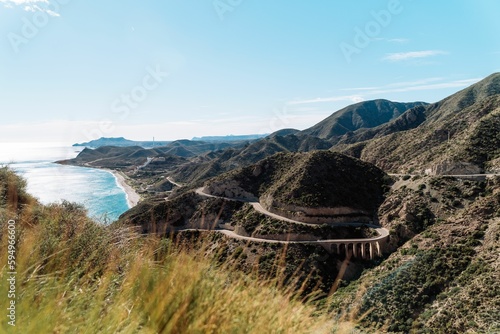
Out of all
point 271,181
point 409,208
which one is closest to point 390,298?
point 409,208

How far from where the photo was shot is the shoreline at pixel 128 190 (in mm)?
110137

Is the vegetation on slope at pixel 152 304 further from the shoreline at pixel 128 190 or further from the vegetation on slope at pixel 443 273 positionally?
the shoreline at pixel 128 190

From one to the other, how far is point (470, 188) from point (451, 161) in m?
6.55

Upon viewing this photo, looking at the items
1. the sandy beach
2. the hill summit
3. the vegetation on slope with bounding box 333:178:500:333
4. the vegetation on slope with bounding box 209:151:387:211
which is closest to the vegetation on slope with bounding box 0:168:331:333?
the vegetation on slope with bounding box 333:178:500:333

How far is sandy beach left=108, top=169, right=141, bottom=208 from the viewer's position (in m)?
111

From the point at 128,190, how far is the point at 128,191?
2.02 m

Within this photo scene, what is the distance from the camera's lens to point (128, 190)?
13288 centimetres

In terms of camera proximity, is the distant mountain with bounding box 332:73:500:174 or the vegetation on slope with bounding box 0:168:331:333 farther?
the distant mountain with bounding box 332:73:500:174

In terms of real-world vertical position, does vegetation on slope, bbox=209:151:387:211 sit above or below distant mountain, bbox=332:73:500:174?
below

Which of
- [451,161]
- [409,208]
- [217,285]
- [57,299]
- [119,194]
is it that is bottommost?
[119,194]

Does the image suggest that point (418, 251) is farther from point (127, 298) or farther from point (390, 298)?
point (127, 298)

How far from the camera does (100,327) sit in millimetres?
2863

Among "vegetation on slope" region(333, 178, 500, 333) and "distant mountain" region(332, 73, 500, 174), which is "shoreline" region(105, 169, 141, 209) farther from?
"vegetation on slope" region(333, 178, 500, 333)

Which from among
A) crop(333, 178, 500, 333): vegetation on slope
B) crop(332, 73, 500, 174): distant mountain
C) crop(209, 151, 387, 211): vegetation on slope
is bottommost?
crop(333, 178, 500, 333): vegetation on slope
